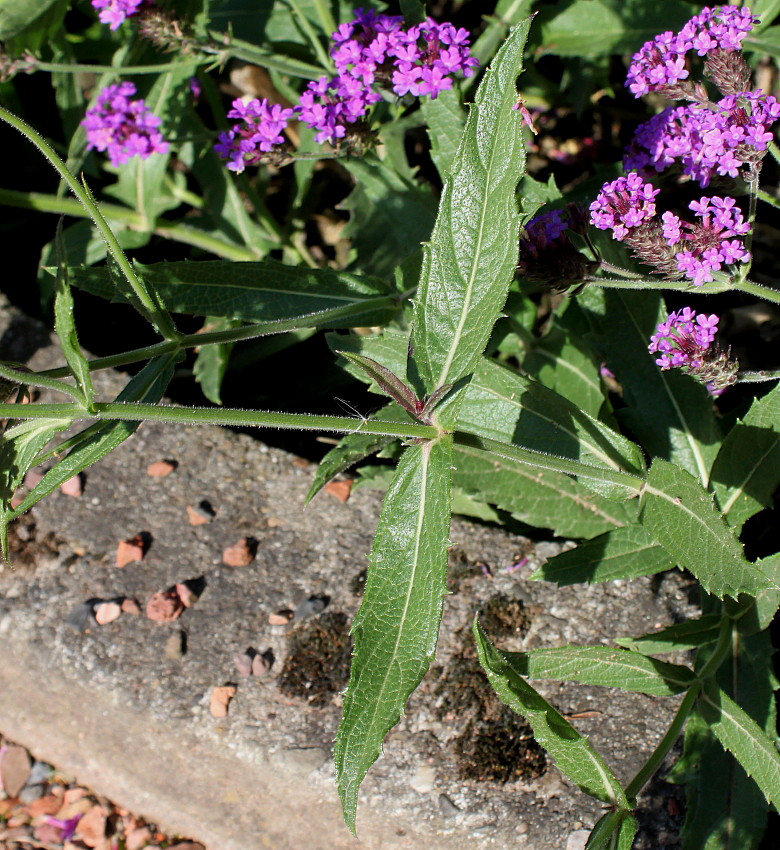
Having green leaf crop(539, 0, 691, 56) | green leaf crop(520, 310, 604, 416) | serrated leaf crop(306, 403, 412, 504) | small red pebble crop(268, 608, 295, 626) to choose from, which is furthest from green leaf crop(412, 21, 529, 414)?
green leaf crop(539, 0, 691, 56)

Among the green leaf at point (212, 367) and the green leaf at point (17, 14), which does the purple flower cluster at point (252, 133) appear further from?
the green leaf at point (17, 14)

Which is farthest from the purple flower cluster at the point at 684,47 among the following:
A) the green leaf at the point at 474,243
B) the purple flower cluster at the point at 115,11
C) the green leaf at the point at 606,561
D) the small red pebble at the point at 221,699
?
the small red pebble at the point at 221,699

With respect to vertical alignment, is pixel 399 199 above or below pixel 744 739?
above

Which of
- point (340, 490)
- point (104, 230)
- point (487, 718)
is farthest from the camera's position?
point (340, 490)

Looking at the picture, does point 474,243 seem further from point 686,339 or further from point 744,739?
point 744,739

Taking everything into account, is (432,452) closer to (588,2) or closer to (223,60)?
(223,60)

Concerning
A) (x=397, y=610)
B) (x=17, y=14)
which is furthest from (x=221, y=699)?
(x=17, y=14)

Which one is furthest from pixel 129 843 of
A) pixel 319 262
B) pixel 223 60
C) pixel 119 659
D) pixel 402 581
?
pixel 223 60
